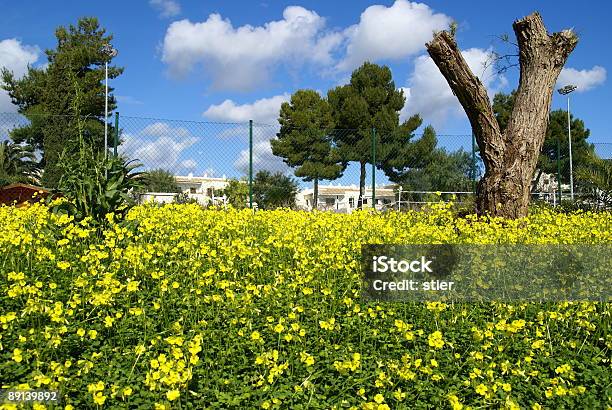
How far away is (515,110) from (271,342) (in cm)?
714

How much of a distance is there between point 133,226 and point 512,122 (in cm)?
642

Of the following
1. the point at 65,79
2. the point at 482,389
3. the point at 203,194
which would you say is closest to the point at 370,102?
the point at 203,194

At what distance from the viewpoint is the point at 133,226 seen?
5.91 m

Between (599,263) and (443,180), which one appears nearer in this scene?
(599,263)

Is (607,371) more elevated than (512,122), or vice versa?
(512,122)

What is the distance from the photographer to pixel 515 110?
9031 millimetres

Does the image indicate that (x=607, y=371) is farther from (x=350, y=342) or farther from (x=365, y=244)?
(x=365, y=244)

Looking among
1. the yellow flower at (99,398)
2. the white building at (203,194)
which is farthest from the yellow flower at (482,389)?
the white building at (203,194)

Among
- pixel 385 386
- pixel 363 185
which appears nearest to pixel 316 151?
pixel 363 185

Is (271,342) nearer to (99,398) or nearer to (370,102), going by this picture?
(99,398)

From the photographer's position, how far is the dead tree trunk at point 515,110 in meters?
8.69

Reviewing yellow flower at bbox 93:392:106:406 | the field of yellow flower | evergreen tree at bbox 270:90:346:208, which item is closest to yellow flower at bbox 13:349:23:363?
the field of yellow flower

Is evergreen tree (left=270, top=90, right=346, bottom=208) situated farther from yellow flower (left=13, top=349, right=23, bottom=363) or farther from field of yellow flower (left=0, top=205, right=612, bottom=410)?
yellow flower (left=13, top=349, right=23, bottom=363)

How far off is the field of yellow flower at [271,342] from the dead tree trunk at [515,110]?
452 cm
